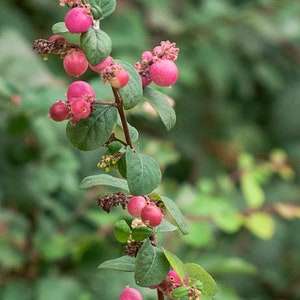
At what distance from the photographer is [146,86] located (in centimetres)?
60

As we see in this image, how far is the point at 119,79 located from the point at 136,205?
0.31 ft

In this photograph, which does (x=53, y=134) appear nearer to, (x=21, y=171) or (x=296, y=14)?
(x=21, y=171)

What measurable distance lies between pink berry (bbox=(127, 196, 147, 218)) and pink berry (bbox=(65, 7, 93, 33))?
0.13 meters

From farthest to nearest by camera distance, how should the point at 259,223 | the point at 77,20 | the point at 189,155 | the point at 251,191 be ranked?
1. the point at 189,155
2. the point at 251,191
3. the point at 259,223
4. the point at 77,20

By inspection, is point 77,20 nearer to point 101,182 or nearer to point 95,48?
point 95,48

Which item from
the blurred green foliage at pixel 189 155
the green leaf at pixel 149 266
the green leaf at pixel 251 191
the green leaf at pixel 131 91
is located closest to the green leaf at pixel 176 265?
the green leaf at pixel 149 266

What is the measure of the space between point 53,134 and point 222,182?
→ 45cm

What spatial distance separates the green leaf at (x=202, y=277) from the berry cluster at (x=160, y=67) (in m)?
0.15

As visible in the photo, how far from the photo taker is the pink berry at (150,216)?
55cm

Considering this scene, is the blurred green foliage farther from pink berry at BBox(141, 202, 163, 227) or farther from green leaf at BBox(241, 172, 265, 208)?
pink berry at BBox(141, 202, 163, 227)

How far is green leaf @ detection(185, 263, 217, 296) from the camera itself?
23.0 inches

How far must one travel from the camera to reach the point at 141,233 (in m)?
0.56

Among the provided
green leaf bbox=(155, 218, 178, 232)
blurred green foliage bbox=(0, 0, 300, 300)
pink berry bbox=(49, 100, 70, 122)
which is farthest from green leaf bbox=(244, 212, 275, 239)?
pink berry bbox=(49, 100, 70, 122)

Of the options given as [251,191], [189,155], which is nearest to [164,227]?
[251,191]
